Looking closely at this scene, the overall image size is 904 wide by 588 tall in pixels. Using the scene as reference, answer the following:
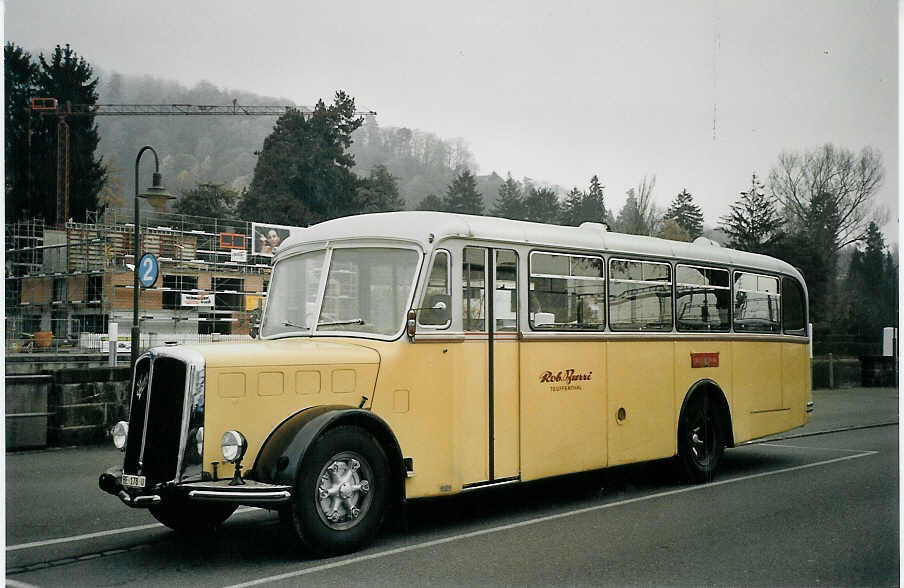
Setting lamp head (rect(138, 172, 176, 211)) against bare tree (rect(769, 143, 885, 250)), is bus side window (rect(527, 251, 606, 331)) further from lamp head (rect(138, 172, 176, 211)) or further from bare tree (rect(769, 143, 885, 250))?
lamp head (rect(138, 172, 176, 211))

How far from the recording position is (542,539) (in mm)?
7418

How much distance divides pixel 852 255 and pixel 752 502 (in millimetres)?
3604

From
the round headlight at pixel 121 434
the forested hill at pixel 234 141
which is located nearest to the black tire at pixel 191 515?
the round headlight at pixel 121 434

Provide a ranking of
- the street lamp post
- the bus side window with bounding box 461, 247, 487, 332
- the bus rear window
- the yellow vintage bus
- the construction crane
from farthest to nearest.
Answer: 1. the street lamp post
2. the bus rear window
3. the construction crane
4. the bus side window with bounding box 461, 247, 487, 332
5. the yellow vintage bus

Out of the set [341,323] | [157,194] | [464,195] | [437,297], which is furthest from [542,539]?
[157,194]

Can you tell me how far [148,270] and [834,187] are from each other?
33.8 feet

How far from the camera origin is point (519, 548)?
7.08 meters

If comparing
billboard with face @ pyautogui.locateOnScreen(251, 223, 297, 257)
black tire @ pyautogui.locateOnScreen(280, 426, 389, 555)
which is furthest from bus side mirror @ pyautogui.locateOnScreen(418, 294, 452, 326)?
billboard with face @ pyautogui.locateOnScreen(251, 223, 297, 257)

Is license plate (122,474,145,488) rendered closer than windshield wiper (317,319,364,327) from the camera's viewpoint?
Yes

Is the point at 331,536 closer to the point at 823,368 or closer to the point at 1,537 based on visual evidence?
the point at 1,537

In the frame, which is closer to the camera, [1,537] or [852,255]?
[1,537]

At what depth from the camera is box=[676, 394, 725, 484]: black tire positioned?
1055 cm

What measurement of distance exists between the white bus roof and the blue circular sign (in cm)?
717

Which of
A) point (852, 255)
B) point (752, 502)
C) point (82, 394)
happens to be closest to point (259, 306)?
point (752, 502)
